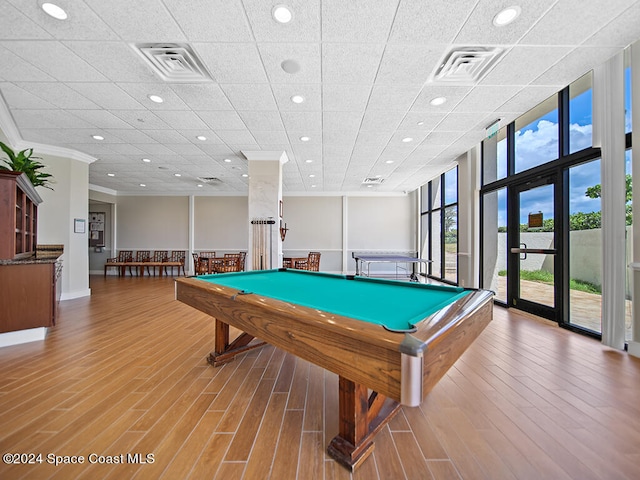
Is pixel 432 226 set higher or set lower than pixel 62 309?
higher

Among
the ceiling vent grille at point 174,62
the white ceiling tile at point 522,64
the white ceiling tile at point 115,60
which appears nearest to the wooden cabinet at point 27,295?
the white ceiling tile at point 115,60

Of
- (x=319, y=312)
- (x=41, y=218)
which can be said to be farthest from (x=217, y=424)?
(x=41, y=218)

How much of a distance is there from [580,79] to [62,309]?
8.24 m

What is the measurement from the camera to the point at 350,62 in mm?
2549

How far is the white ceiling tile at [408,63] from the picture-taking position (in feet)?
7.83

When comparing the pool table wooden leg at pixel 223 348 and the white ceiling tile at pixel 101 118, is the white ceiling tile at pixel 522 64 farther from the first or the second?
the white ceiling tile at pixel 101 118

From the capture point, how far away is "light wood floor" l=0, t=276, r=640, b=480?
3.92 feet

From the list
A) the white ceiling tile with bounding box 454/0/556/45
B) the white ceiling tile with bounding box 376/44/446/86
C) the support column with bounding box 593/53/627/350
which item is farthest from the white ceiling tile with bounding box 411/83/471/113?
the support column with bounding box 593/53/627/350

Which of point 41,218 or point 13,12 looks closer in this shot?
point 13,12

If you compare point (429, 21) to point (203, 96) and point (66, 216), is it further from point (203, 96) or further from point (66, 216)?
point (66, 216)

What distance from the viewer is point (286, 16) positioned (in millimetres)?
2041

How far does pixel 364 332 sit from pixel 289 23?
257 centimetres

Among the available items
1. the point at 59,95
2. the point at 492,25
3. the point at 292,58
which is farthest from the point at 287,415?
the point at 59,95

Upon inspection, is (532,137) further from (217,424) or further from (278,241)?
(217,424)
